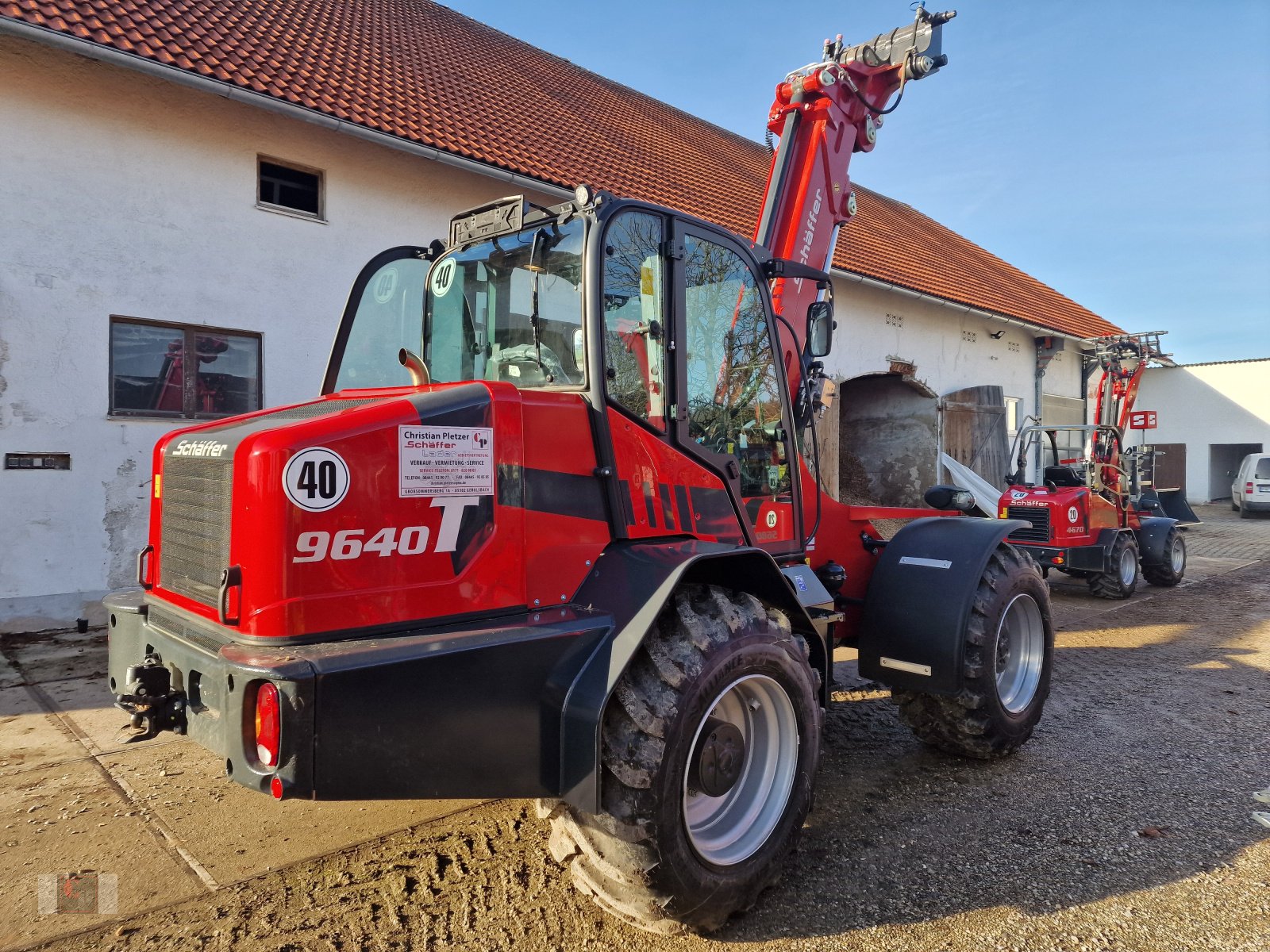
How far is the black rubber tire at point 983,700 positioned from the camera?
3900mm

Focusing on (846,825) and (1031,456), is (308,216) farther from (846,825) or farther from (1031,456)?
(1031,456)

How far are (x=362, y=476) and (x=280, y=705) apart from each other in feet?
2.05

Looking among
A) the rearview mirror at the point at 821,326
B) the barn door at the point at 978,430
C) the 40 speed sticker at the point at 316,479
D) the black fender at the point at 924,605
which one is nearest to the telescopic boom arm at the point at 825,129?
the rearview mirror at the point at 821,326

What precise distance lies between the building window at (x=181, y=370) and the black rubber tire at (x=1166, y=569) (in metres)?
10.5

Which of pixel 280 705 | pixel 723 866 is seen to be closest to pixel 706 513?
pixel 723 866

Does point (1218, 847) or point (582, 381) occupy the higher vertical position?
point (582, 381)

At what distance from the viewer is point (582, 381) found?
279cm

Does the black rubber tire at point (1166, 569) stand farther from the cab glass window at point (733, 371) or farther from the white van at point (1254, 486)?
the white van at point (1254, 486)

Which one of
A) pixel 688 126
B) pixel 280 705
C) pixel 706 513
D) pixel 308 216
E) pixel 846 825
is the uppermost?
pixel 688 126

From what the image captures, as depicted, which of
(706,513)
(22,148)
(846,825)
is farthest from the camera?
(22,148)

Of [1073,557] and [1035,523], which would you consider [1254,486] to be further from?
[1035,523]

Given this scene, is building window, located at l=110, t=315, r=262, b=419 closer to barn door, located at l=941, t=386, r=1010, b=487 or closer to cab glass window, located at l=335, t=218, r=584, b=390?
cab glass window, located at l=335, t=218, r=584, b=390

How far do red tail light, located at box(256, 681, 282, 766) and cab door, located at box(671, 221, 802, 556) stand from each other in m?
1.61

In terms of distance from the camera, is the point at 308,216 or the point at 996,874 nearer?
the point at 996,874
